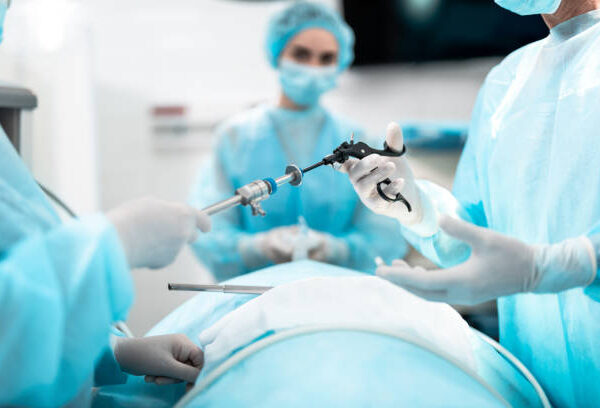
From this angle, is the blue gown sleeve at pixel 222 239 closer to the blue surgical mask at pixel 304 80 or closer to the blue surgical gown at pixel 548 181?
the blue surgical mask at pixel 304 80

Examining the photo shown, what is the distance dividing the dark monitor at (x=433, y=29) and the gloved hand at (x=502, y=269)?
2.07 m

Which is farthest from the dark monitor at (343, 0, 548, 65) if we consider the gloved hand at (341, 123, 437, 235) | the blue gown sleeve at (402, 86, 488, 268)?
the gloved hand at (341, 123, 437, 235)

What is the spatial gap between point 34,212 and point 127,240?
0.13 metres

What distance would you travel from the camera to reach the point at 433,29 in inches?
101

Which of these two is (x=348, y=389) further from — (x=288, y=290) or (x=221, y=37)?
(x=221, y=37)

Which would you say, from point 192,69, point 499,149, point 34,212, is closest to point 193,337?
point 34,212

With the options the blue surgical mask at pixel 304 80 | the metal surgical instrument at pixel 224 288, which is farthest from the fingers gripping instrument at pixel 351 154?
the blue surgical mask at pixel 304 80

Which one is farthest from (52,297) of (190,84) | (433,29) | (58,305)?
(433,29)

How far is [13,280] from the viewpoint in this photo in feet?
1.69

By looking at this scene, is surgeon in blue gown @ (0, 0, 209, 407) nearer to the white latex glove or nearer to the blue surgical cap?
the white latex glove

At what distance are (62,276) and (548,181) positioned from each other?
29.4 inches

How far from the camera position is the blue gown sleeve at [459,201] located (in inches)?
39.1

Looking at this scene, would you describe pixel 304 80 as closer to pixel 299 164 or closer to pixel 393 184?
pixel 299 164

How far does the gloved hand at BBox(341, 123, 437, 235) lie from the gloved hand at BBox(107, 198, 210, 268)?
0.34m
